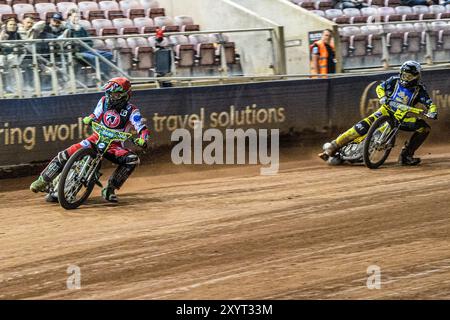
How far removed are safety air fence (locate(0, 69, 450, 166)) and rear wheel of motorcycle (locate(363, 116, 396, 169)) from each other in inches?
98.0

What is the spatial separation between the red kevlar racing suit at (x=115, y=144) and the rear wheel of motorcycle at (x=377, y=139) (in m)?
4.39

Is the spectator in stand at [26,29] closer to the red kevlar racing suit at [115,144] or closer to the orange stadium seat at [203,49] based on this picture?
the orange stadium seat at [203,49]

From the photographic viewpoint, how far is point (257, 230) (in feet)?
35.9

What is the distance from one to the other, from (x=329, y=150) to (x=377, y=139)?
3.30 ft

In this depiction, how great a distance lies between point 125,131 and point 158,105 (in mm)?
3249

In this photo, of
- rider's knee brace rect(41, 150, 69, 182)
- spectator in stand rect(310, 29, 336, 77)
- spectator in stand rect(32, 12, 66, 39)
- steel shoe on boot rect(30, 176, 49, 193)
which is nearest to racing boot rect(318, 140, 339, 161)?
spectator in stand rect(310, 29, 336, 77)

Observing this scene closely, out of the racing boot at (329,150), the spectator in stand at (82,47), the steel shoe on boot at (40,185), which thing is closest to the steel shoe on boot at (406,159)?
the racing boot at (329,150)

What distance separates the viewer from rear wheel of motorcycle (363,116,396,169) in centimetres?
1530

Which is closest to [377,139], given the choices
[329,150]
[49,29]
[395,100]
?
[395,100]

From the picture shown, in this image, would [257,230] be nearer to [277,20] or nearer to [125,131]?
[125,131]

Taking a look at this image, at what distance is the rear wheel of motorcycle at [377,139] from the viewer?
15297 millimetres

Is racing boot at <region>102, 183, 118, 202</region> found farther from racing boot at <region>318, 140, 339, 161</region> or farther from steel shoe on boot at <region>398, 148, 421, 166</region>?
steel shoe on boot at <region>398, 148, 421, 166</region>

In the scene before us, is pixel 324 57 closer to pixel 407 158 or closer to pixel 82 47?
pixel 407 158

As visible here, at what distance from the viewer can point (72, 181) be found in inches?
480
